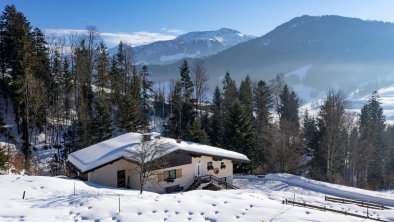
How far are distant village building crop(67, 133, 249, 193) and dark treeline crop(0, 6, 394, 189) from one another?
10.0 meters

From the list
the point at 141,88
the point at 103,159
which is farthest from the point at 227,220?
the point at 141,88

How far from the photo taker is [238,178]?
39969 mm

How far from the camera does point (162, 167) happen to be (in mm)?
30391

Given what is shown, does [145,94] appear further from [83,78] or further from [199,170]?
[199,170]

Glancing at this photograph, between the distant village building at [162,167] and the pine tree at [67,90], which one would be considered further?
the pine tree at [67,90]

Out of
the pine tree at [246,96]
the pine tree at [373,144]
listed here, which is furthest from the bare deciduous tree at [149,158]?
the pine tree at [373,144]

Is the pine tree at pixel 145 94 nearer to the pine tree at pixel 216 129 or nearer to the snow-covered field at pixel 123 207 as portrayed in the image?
the pine tree at pixel 216 129

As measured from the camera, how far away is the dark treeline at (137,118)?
4509 cm

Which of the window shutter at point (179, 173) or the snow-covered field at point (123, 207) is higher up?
the snow-covered field at point (123, 207)

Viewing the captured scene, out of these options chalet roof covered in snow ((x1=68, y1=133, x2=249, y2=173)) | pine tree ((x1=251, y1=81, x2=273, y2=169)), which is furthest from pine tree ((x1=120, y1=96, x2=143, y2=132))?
pine tree ((x1=251, y1=81, x2=273, y2=169))

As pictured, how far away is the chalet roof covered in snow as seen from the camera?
28.8 m

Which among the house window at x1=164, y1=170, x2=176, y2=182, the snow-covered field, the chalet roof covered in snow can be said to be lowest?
the house window at x1=164, y1=170, x2=176, y2=182

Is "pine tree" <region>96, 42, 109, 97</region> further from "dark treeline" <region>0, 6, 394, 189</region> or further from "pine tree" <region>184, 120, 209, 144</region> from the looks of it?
"pine tree" <region>184, 120, 209, 144</region>

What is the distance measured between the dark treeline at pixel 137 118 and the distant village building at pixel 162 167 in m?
10.0
